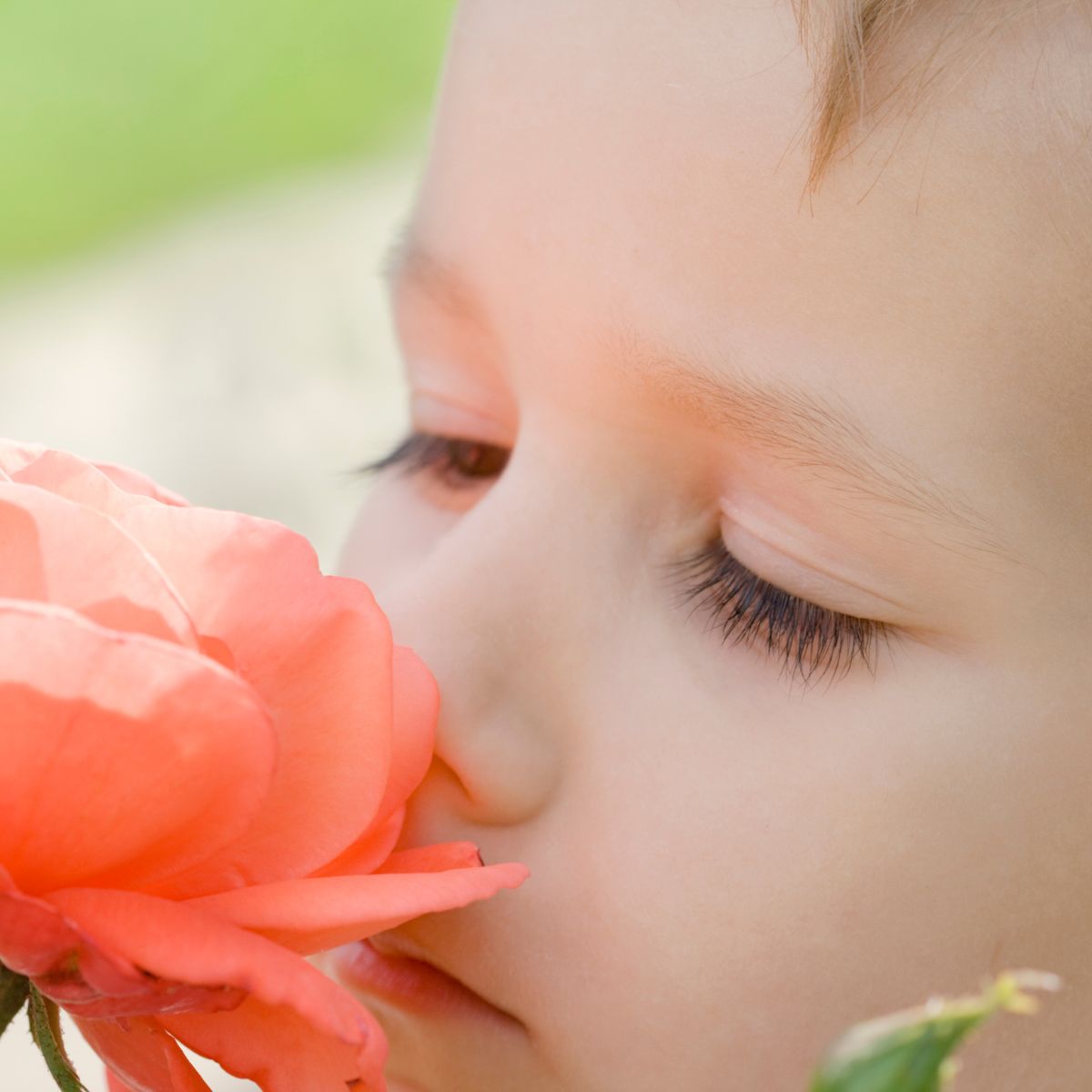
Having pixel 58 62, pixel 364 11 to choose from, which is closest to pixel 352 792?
pixel 58 62

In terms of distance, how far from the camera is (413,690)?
1.85 ft

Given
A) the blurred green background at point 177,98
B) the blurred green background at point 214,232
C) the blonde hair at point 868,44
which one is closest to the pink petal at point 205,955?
the blonde hair at point 868,44

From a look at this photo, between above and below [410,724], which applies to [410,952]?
below

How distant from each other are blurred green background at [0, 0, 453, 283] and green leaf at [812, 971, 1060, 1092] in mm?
2462

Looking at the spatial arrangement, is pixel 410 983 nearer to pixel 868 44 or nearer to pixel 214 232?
pixel 868 44

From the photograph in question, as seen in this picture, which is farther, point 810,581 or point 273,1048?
point 810,581

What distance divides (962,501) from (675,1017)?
237 mm

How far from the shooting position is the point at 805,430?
618 mm

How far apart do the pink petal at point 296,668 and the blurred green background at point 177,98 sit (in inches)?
87.3

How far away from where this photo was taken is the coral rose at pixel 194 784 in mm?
426

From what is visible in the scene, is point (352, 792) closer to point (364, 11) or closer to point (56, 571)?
point (56, 571)

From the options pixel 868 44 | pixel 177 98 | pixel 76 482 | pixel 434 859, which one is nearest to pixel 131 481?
pixel 76 482

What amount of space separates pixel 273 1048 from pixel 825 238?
1.19 ft

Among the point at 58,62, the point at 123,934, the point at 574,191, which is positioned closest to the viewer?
the point at 123,934
